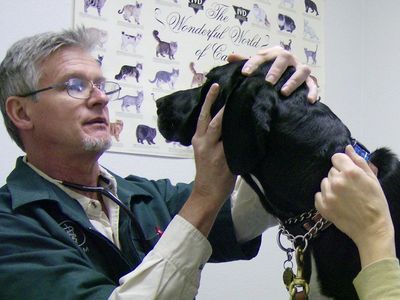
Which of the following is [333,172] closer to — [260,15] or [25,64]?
[25,64]

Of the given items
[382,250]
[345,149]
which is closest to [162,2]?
[345,149]

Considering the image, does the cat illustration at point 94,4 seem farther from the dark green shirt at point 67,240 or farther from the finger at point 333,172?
the finger at point 333,172

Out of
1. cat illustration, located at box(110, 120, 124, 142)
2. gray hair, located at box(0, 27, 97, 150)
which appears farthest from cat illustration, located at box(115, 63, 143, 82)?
gray hair, located at box(0, 27, 97, 150)

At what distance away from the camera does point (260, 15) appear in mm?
2229

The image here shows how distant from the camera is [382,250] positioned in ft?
2.81

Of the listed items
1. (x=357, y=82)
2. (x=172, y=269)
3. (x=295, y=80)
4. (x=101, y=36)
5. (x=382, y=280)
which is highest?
(x=295, y=80)

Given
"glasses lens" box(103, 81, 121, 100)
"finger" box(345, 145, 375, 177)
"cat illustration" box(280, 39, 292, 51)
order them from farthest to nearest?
"cat illustration" box(280, 39, 292, 51), "glasses lens" box(103, 81, 121, 100), "finger" box(345, 145, 375, 177)

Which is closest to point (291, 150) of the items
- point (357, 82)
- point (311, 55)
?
point (311, 55)

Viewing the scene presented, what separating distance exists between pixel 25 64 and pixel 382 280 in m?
0.98

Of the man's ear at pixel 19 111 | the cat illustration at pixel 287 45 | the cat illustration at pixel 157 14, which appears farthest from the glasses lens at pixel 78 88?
the cat illustration at pixel 287 45

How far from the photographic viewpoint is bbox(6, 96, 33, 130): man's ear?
138 centimetres

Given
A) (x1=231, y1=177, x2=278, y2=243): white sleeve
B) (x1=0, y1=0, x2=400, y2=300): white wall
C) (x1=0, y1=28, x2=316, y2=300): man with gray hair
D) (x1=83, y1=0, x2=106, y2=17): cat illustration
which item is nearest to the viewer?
(x1=0, y1=28, x2=316, y2=300): man with gray hair

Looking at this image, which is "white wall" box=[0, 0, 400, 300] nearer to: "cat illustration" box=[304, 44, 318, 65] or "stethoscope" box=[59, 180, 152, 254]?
"cat illustration" box=[304, 44, 318, 65]

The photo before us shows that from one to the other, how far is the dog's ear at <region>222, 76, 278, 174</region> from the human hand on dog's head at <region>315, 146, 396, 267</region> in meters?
0.16
